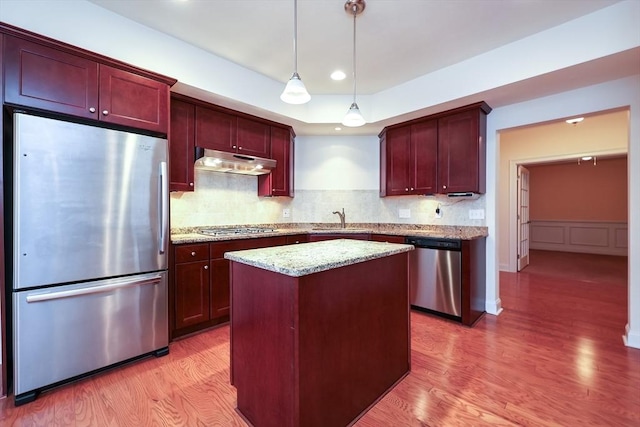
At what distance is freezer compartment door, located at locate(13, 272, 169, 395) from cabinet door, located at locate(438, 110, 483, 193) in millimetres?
3080

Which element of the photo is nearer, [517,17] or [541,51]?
[517,17]

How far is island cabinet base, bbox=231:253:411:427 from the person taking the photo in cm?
131

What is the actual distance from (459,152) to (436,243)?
1070 mm

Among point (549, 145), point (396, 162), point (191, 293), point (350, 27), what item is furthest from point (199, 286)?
point (549, 145)

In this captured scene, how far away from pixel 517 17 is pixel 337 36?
4.59 ft

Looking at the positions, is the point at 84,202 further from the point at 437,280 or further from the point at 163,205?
the point at 437,280

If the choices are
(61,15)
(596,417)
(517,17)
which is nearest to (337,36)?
(517,17)

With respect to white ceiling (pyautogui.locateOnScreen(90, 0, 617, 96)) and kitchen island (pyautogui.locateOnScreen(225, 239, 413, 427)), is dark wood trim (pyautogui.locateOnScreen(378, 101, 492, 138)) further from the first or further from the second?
kitchen island (pyautogui.locateOnScreen(225, 239, 413, 427))

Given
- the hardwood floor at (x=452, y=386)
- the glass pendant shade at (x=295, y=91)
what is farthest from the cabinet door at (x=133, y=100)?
the hardwood floor at (x=452, y=386)

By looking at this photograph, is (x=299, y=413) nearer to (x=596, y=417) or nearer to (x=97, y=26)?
(x=596, y=417)

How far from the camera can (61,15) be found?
1999 millimetres

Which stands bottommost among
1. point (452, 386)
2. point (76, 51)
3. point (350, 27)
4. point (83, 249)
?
point (452, 386)

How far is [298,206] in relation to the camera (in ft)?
14.3

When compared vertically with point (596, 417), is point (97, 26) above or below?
above
